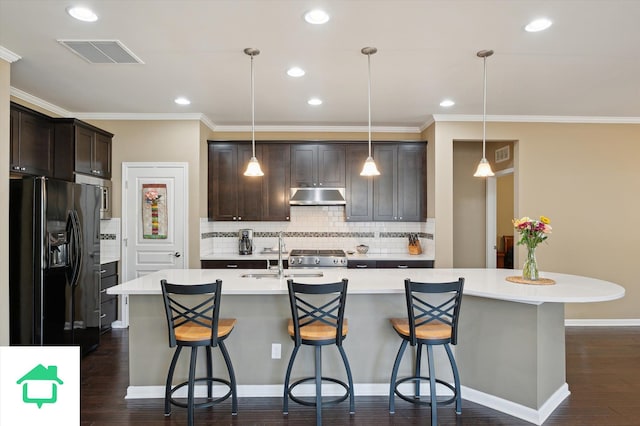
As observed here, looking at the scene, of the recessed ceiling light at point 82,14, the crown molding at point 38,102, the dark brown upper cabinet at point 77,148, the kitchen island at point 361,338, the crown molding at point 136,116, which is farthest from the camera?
the crown molding at point 136,116

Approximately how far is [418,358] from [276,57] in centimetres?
275

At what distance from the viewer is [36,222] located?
332 centimetres

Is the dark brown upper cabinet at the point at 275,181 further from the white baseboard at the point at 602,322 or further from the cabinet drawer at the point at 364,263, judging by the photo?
the white baseboard at the point at 602,322

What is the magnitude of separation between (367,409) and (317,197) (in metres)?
3.02

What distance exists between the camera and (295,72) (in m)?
3.50

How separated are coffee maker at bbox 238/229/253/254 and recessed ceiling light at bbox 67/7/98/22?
3.35m

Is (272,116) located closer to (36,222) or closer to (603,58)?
(36,222)

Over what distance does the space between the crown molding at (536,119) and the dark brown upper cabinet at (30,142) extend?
4618 mm

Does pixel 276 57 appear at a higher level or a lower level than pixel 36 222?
higher

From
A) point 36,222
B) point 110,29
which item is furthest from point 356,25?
point 36,222

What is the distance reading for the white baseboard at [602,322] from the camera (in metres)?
4.96

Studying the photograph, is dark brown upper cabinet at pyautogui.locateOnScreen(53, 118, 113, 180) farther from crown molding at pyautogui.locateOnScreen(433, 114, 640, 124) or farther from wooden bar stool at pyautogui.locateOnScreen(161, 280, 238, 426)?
crown molding at pyautogui.locateOnScreen(433, 114, 640, 124)

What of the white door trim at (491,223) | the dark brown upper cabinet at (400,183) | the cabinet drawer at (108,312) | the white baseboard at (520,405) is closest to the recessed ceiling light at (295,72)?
the dark brown upper cabinet at (400,183)

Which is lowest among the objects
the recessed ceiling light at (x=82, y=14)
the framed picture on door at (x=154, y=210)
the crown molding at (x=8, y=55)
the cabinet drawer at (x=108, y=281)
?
the cabinet drawer at (x=108, y=281)
